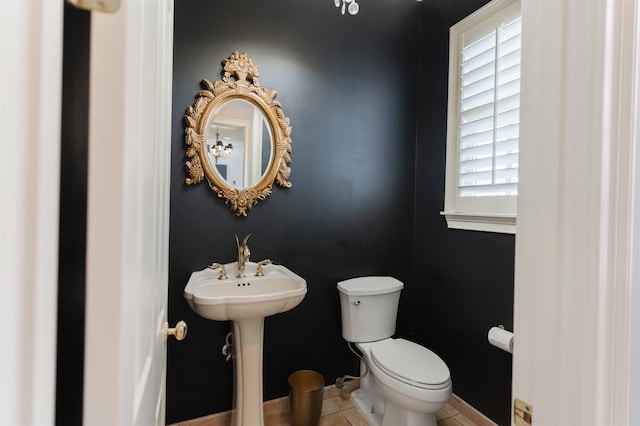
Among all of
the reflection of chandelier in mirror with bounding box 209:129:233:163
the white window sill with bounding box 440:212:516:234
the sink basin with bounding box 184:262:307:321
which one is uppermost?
the reflection of chandelier in mirror with bounding box 209:129:233:163

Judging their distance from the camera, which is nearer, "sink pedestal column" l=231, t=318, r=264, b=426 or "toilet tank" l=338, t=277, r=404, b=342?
"sink pedestal column" l=231, t=318, r=264, b=426

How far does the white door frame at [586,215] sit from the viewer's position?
1.50ft

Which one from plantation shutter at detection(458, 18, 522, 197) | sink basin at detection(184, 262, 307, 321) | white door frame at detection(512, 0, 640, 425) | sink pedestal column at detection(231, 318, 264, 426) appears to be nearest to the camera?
white door frame at detection(512, 0, 640, 425)

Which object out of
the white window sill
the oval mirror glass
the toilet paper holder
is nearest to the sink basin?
the oval mirror glass

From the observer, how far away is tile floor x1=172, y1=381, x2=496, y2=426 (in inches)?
72.1

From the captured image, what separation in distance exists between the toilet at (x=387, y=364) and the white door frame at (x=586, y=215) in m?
1.14

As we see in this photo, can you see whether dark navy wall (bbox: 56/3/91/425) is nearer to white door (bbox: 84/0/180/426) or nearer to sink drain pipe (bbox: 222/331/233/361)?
white door (bbox: 84/0/180/426)

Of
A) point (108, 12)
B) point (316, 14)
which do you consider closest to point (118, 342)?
point (108, 12)

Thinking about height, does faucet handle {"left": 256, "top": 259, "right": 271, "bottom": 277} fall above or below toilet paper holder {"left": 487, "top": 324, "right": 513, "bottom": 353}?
above

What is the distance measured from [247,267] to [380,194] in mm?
1062

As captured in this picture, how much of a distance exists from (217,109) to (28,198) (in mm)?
1635

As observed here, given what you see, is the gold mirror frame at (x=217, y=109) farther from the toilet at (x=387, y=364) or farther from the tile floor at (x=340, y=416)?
the tile floor at (x=340, y=416)

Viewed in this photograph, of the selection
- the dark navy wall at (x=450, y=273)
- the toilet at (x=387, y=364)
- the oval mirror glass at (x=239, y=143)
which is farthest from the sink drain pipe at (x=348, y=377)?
the oval mirror glass at (x=239, y=143)

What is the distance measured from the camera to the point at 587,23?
1.52 feet
